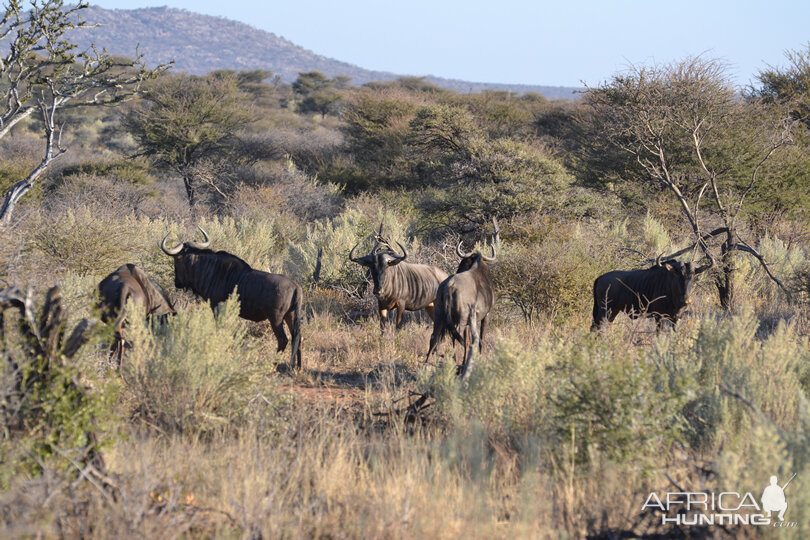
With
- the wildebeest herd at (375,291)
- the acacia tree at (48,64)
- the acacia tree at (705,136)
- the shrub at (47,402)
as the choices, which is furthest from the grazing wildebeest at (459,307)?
the acacia tree at (705,136)

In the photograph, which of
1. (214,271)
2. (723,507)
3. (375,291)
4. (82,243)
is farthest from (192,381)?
(82,243)

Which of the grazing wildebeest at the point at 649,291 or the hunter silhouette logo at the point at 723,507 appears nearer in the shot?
the hunter silhouette logo at the point at 723,507

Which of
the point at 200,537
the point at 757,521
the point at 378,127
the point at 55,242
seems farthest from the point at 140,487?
the point at 378,127

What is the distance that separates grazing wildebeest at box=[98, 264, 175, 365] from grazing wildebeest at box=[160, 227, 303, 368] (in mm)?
474

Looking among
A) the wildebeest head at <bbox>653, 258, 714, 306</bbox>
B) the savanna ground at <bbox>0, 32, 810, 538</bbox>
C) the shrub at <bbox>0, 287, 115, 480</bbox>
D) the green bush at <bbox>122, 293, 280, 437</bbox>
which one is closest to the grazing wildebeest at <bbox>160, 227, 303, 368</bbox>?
the savanna ground at <bbox>0, 32, 810, 538</bbox>

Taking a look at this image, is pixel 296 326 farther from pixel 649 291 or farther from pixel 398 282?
pixel 649 291

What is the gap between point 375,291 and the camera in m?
8.56

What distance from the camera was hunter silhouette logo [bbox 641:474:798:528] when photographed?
3.37 metres

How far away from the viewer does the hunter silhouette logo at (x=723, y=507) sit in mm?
3369

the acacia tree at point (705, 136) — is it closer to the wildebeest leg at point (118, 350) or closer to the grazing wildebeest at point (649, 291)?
the grazing wildebeest at point (649, 291)

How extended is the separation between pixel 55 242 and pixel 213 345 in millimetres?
5644

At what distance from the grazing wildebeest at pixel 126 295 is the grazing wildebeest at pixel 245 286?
0.47 m

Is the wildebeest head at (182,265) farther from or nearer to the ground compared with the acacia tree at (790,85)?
nearer to the ground

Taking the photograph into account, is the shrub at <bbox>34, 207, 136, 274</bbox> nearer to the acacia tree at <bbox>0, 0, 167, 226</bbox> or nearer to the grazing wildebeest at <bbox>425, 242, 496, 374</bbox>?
the acacia tree at <bbox>0, 0, 167, 226</bbox>
